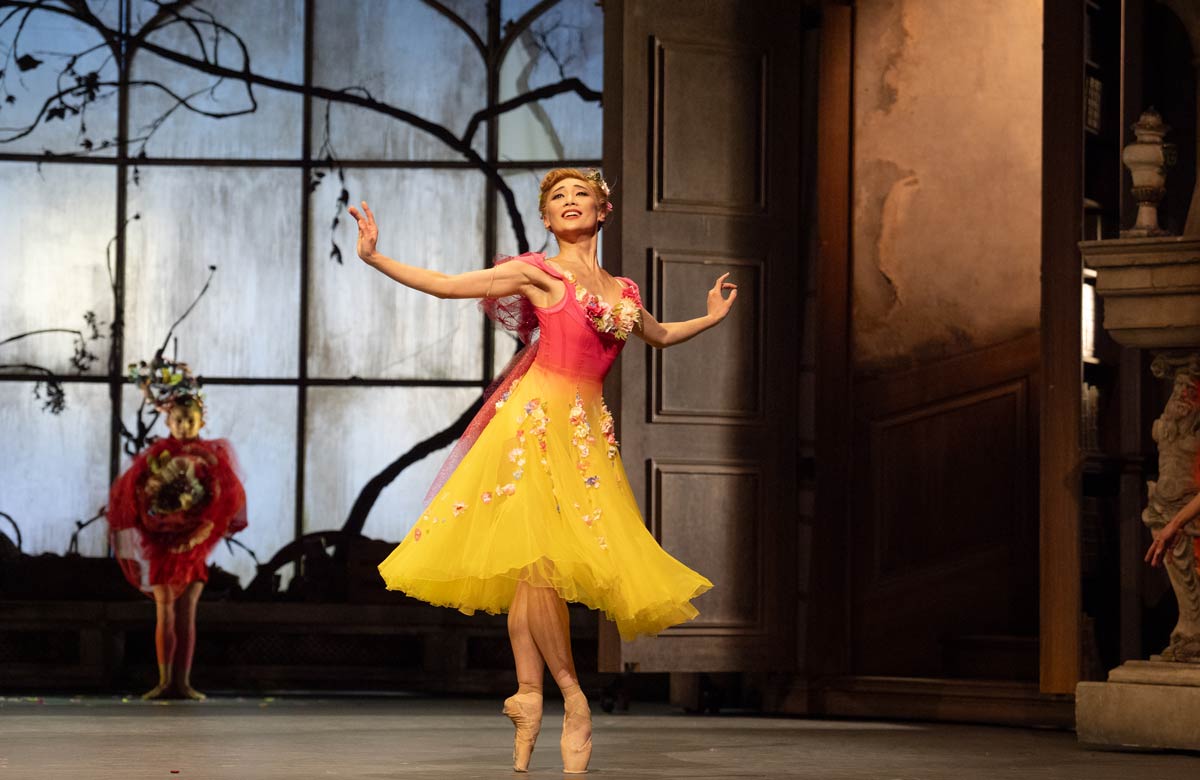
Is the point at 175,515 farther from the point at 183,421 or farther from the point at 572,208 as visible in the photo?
the point at 572,208

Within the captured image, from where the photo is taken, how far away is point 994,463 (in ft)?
26.4

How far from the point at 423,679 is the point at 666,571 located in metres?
4.56

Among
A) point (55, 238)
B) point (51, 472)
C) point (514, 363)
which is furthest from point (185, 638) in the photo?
point (514, 363)

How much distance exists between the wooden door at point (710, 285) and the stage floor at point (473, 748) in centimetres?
50

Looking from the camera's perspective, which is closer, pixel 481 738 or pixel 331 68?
pixel 481 738

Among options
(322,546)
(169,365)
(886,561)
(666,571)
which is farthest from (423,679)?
(666,571)

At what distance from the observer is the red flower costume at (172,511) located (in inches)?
336

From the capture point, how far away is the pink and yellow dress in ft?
15.3

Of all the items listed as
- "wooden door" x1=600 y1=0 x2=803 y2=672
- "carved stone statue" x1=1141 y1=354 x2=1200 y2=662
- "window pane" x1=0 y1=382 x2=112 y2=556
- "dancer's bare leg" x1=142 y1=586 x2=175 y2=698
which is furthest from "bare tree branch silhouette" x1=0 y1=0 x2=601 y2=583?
"carved stone statue" x1=1141 y1=354 x2=1200 y2=662

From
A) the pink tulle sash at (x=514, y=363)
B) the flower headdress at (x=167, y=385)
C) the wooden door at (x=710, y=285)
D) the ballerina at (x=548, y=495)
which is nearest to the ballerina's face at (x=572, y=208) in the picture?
the ballerina at (x=548, y=495)

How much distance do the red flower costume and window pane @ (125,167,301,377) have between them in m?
1.06

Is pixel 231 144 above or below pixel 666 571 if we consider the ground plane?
above

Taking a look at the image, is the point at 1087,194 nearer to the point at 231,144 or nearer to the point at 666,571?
the point at 666,571

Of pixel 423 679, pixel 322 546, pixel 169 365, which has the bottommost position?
pixel 423 679
